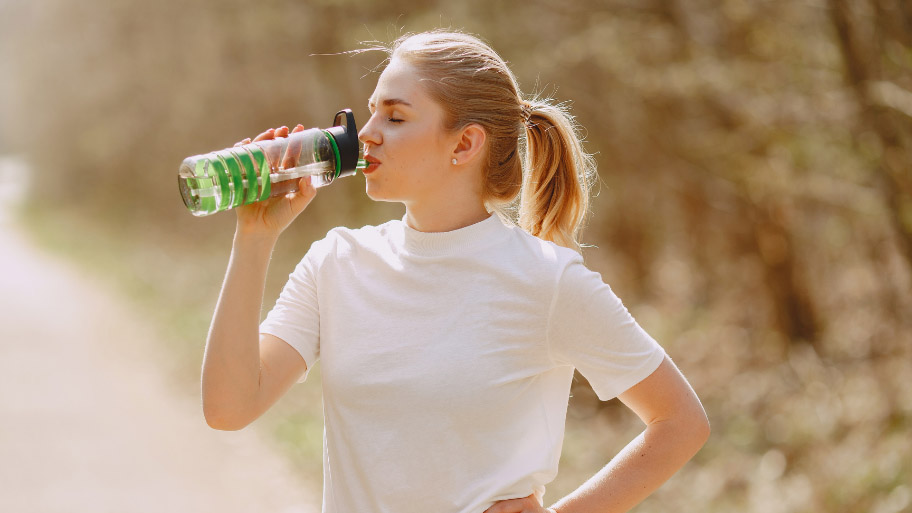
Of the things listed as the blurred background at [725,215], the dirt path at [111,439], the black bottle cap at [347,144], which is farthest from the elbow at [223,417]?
the dirt path at [111,439]

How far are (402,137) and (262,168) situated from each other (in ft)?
0.92

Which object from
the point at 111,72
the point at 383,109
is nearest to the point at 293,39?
the point at 111,72

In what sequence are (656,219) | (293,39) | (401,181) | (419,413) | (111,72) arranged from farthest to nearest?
(111,72)
(293,39)
(656,219)
(401,181)
(419,413)

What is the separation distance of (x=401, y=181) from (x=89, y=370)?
692 centimetres

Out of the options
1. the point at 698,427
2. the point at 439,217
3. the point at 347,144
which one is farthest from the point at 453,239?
the point at 698,427

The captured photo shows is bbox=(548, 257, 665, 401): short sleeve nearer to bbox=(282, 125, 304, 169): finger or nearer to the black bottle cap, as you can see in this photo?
the black bottle cap

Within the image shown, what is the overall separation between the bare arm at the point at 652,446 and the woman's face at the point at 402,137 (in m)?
0.60

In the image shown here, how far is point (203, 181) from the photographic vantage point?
1.79 metres

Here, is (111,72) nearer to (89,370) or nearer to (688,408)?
(89,370)

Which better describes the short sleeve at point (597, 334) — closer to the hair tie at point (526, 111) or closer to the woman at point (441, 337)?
the woman at point (441, 337)

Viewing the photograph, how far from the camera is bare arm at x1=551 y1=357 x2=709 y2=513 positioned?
73.4 inches

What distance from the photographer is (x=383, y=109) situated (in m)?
1.91

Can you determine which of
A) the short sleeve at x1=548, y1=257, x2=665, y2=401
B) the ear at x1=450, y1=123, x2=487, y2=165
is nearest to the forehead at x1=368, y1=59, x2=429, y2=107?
the ear at x1=450, y1=123, x2=487, y2=165

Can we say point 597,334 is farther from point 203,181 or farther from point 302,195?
point 203,181
